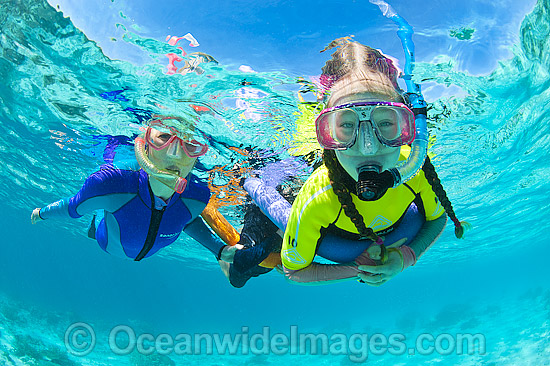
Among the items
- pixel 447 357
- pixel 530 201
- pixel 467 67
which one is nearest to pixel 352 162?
pixel 467 67

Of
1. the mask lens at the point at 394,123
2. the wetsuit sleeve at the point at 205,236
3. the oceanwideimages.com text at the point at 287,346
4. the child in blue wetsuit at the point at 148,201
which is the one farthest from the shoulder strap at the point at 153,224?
the oceanwideimages.com text at the point at 287,346

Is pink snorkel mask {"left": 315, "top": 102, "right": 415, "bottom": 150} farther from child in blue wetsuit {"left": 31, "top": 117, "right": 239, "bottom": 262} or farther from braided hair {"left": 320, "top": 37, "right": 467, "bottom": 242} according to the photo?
child in blue wetsuit {"left": 31, "top": 117, "right": 239, "bottom": 262}

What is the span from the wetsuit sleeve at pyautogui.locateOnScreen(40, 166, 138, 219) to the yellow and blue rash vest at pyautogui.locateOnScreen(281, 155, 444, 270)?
3593 millimetres

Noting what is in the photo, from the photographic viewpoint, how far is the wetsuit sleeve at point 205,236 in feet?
20.6

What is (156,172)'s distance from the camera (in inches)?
202

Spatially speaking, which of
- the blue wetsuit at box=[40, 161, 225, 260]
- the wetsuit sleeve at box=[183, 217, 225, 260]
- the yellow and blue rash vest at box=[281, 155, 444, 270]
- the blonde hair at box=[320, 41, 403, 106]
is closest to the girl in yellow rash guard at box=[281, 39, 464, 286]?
the yellow and blue rash vest at box=[281, 155, 444, 270]

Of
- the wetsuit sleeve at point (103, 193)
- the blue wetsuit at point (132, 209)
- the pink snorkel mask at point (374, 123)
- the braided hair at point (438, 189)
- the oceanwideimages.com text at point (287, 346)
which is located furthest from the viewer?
the oceanwideimages.com text at point (287, 346)

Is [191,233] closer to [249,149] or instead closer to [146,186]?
[146,186]

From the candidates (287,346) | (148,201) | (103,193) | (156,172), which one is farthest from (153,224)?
(287,346)

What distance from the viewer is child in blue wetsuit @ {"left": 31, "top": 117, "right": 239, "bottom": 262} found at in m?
5.57

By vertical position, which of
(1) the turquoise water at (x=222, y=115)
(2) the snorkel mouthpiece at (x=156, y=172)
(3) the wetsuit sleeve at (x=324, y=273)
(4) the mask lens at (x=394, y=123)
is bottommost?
(3) the wetsuit sleeve at (x=324, y=273)

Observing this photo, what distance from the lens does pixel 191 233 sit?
22.5 feet

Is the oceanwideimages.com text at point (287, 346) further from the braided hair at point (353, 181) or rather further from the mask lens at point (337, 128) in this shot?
the mask lens at point (337, 128)

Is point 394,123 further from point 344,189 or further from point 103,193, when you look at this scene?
point 103,193
